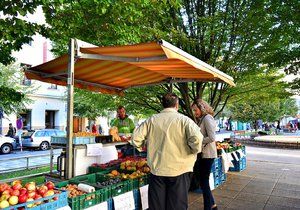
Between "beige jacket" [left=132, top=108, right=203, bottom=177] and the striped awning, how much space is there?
2.88 feet

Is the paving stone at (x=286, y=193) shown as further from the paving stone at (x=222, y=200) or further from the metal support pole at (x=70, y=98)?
the metal support pole at (x=70, y=98)

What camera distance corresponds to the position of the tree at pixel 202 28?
20.7 feet

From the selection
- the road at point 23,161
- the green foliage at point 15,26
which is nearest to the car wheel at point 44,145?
the road at point 23,161

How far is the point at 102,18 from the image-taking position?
6785 millimetres

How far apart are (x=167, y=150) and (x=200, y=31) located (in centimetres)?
725

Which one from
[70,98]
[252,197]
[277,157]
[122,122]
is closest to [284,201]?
[252,197]

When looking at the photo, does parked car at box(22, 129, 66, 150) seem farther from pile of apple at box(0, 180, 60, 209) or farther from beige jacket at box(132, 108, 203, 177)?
beige jacket at box(132, 108, 203, 177)

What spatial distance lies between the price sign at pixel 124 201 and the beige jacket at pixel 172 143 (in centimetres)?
84

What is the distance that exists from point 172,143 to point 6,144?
1896cm

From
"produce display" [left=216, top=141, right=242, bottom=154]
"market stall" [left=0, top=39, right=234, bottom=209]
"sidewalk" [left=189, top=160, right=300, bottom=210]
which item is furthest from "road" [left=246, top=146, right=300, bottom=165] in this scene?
"market stall" [left=0, top=39, right=234, bottom=209]

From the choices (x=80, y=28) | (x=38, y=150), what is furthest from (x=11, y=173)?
(x=38, y=150)

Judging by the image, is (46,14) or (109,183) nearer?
(109,183)

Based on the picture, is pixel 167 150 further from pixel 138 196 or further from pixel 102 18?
pixel 102 18

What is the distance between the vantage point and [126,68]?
5680mm
